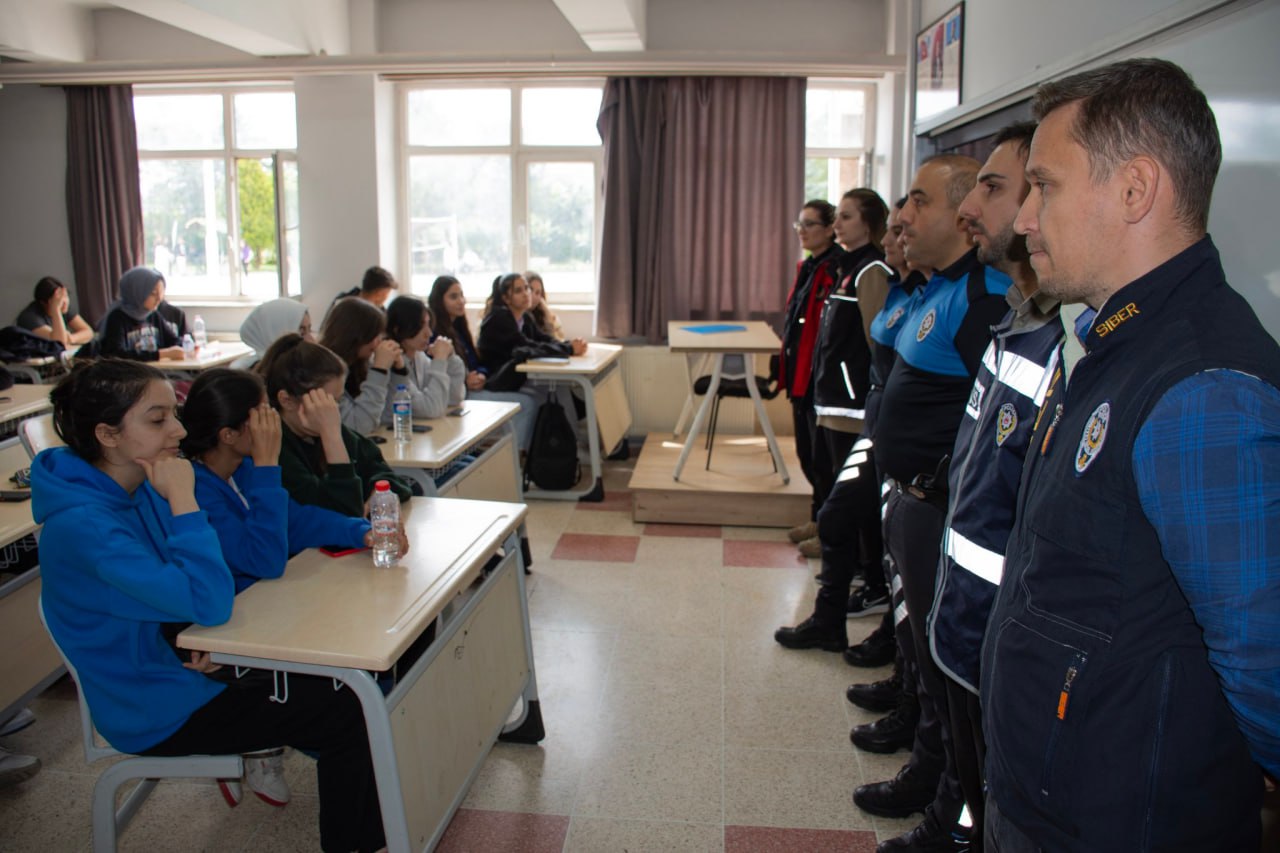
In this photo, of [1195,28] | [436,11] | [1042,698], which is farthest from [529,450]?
[1042,698]

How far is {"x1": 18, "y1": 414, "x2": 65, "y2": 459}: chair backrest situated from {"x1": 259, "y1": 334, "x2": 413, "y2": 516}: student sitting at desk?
0.84 meters

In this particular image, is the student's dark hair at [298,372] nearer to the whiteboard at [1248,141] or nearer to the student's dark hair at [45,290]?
the whiteboard at [1248,141]

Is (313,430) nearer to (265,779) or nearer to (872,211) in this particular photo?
(265,779)

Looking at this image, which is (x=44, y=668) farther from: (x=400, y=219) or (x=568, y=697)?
(x=400, y=219)

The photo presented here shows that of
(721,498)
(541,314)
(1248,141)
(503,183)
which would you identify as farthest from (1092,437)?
(503,183)

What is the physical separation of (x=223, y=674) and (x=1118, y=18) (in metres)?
2.79

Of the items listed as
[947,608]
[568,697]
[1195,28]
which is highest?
[1195,28]

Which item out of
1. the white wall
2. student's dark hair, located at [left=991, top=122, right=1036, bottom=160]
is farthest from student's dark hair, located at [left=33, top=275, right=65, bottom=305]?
student's dark hair, located at [left=991, top=122, right=1036, bottom=160]

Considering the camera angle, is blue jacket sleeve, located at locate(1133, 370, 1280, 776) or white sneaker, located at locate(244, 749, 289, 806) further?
white sneaker, located at locate(244, 749, 289, 806)

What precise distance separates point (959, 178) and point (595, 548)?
2.66 m

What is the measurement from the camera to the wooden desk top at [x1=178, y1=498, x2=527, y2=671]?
1663 millimetres

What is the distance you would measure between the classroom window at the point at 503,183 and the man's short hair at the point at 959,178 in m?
4.58

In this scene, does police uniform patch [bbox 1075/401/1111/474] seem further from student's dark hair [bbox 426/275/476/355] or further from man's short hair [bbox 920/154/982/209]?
student's dark hair [bbox 426/275/476/355]

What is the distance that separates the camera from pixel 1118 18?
8.06ft
